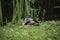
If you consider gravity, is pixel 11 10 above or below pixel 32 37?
above

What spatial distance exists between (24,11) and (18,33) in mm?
→ 1373

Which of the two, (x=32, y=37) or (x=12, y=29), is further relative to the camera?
(x=12, y=29)

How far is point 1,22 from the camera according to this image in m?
5.80

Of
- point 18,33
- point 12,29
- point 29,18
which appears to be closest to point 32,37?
point 18,33

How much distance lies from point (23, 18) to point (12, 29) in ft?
3.38

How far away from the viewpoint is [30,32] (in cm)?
491

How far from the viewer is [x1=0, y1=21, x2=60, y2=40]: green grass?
4477mm

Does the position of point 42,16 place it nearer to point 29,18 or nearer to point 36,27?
point 29,18

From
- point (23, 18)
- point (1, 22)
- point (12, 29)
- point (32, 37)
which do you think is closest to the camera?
point (32, 37)

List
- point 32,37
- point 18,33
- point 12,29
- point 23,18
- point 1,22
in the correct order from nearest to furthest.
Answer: point 32,37 < point 18,33 < point 12,29 < point 1,22 < point 23,18

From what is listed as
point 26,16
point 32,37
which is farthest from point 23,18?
point 32,37

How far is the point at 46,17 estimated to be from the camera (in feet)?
21.3

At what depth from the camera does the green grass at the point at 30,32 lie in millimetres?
4477

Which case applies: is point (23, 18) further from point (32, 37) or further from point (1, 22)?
point (32, 37)
